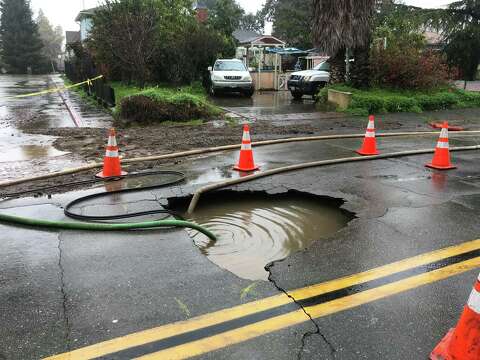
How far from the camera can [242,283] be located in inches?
152

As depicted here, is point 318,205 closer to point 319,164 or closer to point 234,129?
point 319,164

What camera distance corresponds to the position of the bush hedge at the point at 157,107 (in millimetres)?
13727

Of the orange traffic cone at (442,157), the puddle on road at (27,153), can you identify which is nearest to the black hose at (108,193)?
Answer: the puddle on road at (27,153)

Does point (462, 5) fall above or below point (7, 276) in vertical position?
above

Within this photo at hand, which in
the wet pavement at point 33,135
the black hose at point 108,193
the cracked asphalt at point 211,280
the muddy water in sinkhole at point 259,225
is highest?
the cracked asphalt at point 211,280

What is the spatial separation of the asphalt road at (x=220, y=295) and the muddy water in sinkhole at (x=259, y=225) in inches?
9.8

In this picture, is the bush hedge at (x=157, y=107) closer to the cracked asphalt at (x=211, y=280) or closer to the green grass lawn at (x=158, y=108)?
the green grass lawn at (x=158, y=108)

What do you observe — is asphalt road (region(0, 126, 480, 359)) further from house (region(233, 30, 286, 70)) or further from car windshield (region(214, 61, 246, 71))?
house (region(233, 30, 286, 70))

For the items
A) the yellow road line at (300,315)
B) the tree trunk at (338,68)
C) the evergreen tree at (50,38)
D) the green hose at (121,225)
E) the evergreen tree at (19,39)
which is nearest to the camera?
the yellow road line at (300,315)

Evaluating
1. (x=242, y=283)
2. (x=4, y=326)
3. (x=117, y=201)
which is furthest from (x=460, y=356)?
(x=117, y=201)

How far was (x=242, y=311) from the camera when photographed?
3.41 meters

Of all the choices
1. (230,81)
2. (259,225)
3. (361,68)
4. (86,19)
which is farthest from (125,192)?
(86,19)

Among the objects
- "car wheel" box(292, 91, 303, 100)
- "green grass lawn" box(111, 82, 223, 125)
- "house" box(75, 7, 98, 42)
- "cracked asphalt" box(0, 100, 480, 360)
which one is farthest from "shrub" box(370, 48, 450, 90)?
"house" box(75, 7, 98, 42)

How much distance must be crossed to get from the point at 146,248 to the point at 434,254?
271cm
